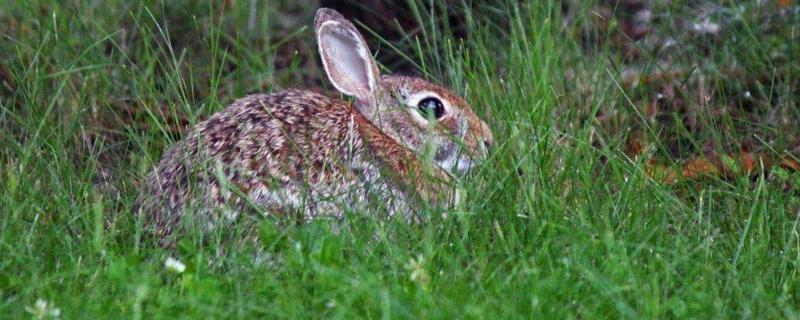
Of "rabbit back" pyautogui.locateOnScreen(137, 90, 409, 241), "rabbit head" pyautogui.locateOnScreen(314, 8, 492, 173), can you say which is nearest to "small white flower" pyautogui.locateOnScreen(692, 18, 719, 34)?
"rabbit head" pyautogui.locateOnScreen(314, 8, 492, 173)

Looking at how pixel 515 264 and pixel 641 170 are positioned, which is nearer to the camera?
pixel 515 264

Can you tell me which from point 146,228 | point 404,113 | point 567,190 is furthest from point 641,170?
point 146,228

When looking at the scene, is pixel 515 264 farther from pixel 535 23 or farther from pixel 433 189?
pixel 535 23

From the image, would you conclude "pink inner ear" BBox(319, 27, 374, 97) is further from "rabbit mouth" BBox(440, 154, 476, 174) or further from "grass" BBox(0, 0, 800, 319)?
"rabbit mouth" BBox(440, 154, 476, 174)

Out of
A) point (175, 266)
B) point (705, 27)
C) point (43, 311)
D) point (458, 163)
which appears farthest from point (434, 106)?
point (43, 311)

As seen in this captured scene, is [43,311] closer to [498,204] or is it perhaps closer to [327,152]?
[498,204]

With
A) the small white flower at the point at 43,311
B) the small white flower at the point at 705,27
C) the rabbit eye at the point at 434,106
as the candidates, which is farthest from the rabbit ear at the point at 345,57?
the small white flower at the point at 43,311

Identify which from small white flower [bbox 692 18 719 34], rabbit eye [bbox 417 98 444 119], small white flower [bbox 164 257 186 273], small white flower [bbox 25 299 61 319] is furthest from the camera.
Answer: small white flower [bbox 692 18 719 34]
